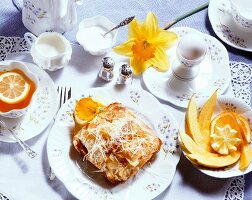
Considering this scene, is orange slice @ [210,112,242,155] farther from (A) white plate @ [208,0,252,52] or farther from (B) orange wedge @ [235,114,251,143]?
(A) white plate @ [208,0,252,52]

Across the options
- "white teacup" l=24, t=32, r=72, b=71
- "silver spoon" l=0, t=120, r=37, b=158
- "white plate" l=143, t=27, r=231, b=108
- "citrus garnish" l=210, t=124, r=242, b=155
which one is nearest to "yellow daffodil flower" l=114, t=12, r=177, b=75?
"white plate" l=143, t=27, r=231, b=108

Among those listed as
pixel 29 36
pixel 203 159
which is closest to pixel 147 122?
pixel 203 159

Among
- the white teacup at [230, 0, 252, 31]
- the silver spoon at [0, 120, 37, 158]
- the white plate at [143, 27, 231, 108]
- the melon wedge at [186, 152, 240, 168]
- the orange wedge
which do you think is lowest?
the silver spoon at [0, 120, 37, 158]

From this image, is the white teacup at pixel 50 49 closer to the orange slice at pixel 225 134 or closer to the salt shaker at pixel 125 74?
the salt shaker at pixel 125 74

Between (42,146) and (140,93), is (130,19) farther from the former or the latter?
(42,146)

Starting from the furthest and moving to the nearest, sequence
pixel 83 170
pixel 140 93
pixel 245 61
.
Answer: pixel 245 61
pixel 140 93
pixel 83 170
